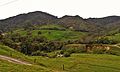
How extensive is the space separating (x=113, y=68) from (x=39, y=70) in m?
57.4

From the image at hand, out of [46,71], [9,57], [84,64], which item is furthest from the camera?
[84,64]

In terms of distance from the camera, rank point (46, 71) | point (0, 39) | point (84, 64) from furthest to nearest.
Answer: point (0, 39) < point (84, 64) < point (46, 71)

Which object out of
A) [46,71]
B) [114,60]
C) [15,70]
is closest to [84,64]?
[114,60]

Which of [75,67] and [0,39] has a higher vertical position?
[0,39]

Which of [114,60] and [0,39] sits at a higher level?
[0,39]

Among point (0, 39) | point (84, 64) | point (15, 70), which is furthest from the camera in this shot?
point (0, 39)

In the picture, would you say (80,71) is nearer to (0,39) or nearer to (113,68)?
(113,68)

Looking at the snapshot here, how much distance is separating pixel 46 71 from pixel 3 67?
44.4 ft

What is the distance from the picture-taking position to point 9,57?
121m

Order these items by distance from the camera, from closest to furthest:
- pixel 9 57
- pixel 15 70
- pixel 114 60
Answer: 1. pixel 15 70
2. pixel 9 57
3. pixel 114 60

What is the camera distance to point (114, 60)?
170 metres

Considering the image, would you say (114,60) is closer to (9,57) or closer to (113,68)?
(113,68)

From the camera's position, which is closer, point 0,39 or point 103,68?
point 103,68

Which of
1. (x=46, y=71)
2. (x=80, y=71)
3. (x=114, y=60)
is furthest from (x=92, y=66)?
(x=46, y=71)
